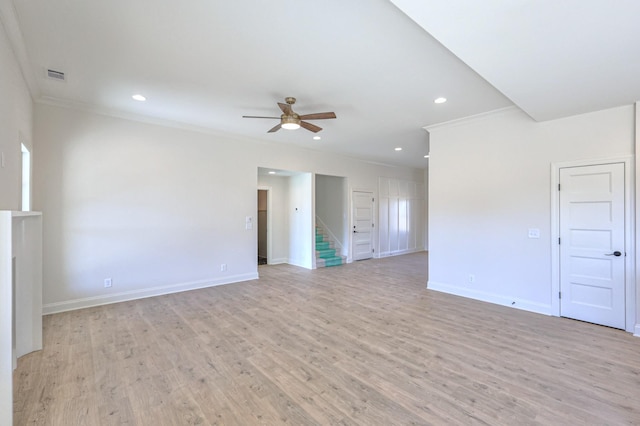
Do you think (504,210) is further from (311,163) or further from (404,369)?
(311,163)

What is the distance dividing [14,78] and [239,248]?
3955mm

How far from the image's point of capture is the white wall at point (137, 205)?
4.07m

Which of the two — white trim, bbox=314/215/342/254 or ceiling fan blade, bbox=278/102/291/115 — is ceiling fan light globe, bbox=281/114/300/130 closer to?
ceiling fan blade, bbox=278/102/291/115

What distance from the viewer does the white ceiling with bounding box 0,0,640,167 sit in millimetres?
2104

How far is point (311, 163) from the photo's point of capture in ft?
23.5

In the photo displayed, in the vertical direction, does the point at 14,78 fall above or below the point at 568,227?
above

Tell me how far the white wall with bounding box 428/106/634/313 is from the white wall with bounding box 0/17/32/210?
5.49 metres

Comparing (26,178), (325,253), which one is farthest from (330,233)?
(26,178)

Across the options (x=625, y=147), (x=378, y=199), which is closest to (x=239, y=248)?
(x=378, y=199)

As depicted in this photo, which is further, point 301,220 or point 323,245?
point 323,245

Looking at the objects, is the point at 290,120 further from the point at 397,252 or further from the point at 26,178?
the point at 397,252

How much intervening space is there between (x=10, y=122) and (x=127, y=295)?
2.97 metres

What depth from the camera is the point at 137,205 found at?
4719mm

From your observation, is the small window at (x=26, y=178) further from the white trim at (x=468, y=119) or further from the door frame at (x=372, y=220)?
the door frame at (x=372, y=220)
